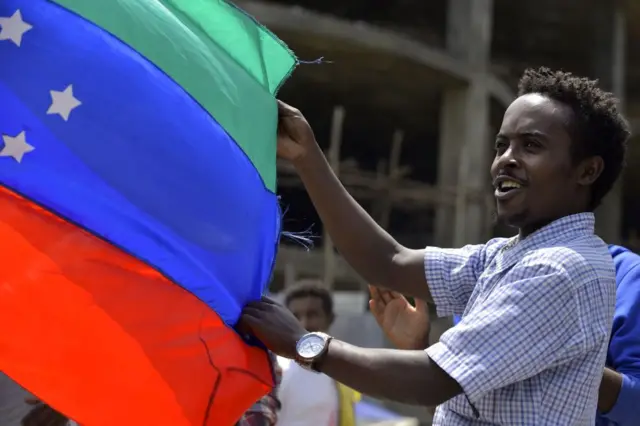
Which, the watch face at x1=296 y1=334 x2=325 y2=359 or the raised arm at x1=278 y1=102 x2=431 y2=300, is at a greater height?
the raised arm at x1=278 y1=102 x2=431 y2=300

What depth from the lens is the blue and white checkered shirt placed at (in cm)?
181

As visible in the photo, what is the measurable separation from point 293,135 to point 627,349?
1.08 meters

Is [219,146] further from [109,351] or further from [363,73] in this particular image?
[363,73]

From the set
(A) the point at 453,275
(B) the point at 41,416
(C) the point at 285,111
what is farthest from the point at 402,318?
(B) the point at 41,416

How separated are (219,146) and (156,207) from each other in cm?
24

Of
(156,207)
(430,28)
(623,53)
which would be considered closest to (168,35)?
(156,207)

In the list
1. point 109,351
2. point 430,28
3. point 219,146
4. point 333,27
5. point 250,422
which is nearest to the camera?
point 109,351

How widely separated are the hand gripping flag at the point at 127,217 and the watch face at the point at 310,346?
27 cm

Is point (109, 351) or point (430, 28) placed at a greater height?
point (430, 28)

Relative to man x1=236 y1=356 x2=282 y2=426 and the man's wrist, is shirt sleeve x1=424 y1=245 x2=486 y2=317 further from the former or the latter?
man x1=236 y1=356 x2=282 y2=426

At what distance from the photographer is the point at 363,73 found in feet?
43.4

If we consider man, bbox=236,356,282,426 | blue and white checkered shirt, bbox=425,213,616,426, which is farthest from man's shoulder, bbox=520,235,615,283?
man, bbox=236,356,282,426

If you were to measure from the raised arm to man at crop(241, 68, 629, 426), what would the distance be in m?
0.19

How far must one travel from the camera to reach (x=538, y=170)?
2.02 meters
